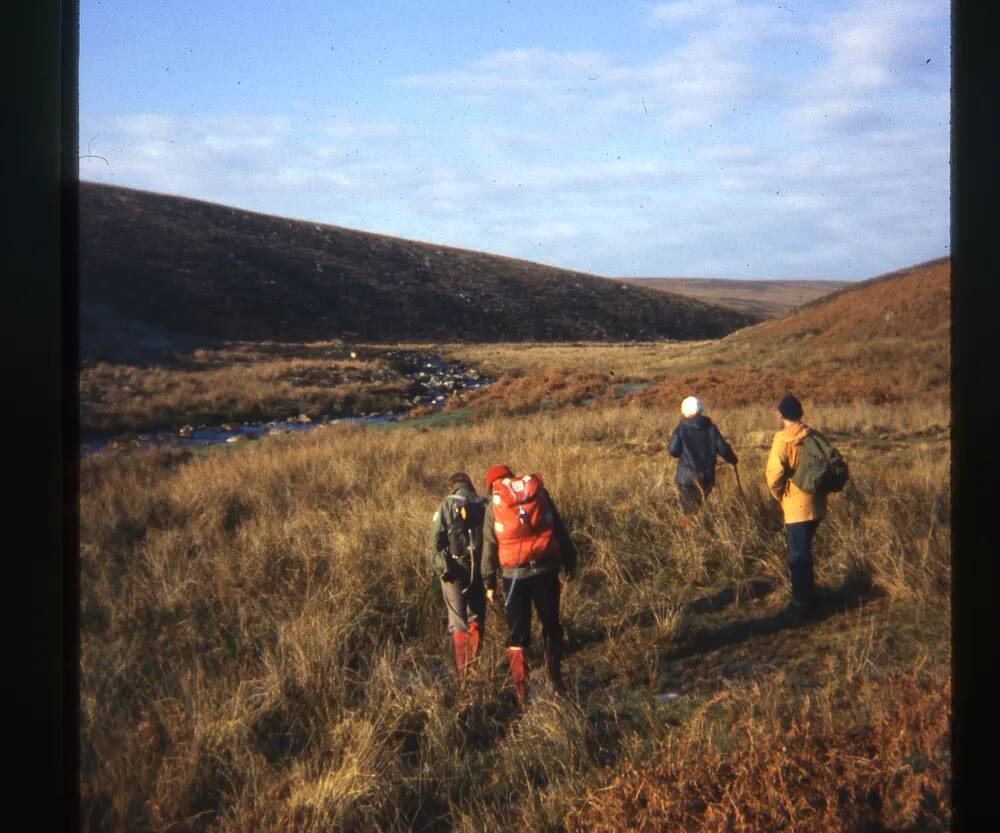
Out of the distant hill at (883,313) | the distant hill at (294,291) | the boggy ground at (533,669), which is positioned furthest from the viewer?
the distant hill at (294,291)

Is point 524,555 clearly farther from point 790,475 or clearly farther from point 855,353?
point 855,353

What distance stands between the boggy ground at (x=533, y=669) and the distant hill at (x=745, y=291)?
30.8 meters

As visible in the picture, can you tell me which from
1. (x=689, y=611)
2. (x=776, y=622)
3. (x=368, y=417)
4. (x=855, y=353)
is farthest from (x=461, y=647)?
(x=855, y=353)

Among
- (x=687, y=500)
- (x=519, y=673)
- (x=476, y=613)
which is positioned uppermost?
(x=687, y=500)

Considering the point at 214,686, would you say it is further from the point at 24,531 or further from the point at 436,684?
the point at 24,531

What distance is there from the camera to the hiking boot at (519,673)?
18.1 ft

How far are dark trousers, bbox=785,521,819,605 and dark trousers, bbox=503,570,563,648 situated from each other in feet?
7.16

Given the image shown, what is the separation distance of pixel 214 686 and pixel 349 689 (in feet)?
2.97

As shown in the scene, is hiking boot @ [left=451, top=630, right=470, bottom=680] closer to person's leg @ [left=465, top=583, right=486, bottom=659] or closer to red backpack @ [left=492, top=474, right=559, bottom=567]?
person's leg @ [left=465, top=583, right=486, bottom=659]

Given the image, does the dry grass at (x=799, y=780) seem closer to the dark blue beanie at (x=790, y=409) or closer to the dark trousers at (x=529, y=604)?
the dark trousers at (x=529, y=604)

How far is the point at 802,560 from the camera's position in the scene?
6539mm

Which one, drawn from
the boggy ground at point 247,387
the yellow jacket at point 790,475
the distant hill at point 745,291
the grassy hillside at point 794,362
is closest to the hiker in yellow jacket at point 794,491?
the yellow jacket at point 790,475

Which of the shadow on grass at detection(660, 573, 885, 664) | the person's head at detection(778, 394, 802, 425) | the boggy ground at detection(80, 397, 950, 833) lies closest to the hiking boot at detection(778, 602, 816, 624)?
the shadow on grass at detection(660, 573, 885, 664)

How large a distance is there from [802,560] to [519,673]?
253 centimetres
